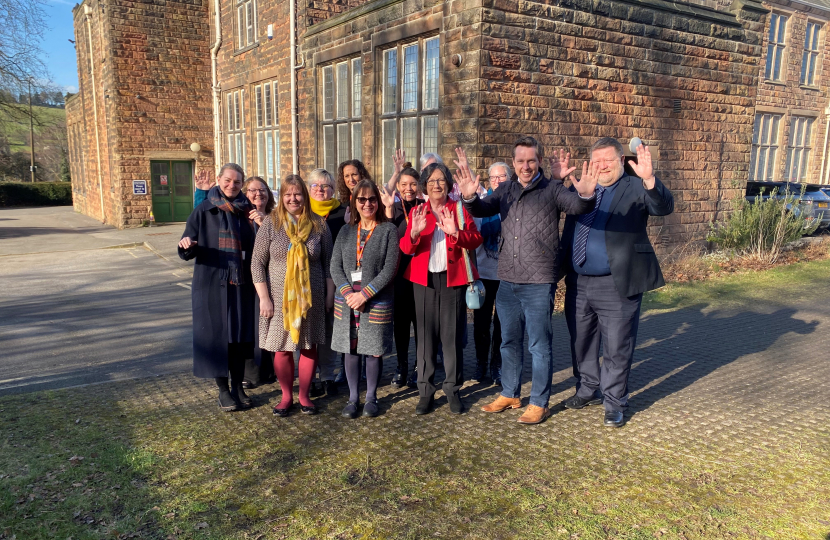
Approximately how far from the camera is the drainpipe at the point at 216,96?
1702cm

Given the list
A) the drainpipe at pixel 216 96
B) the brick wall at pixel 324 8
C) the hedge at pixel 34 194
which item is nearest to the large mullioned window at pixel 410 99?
the brick wall at pixel 324 8

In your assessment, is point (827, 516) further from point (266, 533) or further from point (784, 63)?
point (784, 63)

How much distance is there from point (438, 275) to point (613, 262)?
1.25m

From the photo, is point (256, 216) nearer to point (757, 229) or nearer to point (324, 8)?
point (324, 8)

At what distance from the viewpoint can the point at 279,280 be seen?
4418mm

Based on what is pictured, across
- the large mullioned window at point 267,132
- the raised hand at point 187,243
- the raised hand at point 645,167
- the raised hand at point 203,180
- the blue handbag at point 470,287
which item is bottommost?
the blue handbag at point 470,287

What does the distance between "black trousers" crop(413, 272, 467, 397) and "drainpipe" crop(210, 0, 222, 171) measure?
49.4ft

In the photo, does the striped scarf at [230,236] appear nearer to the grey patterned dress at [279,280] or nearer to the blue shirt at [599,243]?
the grey patterned dress at [279,280]

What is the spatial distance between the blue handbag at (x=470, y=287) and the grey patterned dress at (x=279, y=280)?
1.07 meters

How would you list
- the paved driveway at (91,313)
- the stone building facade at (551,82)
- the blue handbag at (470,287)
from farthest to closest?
Answer: 1. the stone building facade at (551,82)
2. the paved driveway at (91,313)
3. the blue handbag at (470,287)

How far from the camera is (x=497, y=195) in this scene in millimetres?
4477

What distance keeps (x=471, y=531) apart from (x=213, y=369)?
2.42 meters

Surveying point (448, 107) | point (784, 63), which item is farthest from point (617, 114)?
point (784, 63)

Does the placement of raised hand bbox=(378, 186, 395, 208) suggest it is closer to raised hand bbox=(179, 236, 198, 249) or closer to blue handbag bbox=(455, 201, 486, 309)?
blue handbag bbox=(455, 201, 486, 309)
